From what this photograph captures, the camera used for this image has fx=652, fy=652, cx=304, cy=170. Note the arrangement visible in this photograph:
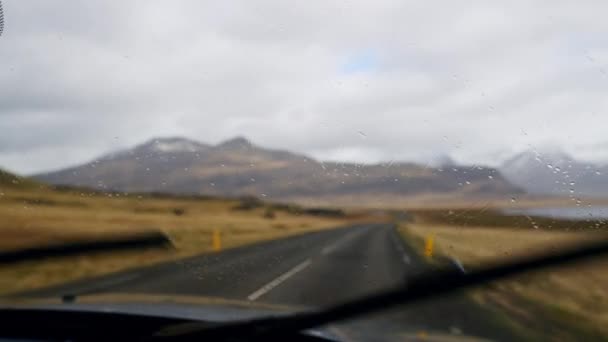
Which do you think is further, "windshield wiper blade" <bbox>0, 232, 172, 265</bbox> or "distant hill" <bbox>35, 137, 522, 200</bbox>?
"distant hill" <bbox>35, 137, 522, 200</bbox>

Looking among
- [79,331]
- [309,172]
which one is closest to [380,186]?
[309,172]

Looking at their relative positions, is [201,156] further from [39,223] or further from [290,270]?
[39,223]

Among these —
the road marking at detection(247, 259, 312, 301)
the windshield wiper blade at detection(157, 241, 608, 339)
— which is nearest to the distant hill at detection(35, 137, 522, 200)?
the road marking at detection(247, 259, 312, 301)

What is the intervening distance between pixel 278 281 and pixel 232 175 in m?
4.04

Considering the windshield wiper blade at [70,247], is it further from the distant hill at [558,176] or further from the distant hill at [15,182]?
the distant hill at [558,176]

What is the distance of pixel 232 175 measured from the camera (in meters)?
9.05

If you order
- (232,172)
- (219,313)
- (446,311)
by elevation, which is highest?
(232,172)

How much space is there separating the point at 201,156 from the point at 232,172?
72 cm

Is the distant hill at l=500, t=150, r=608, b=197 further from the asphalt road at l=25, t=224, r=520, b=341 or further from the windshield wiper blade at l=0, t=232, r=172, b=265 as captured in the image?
the windshield wiper blade at l=0, t=232, r=172, b=265

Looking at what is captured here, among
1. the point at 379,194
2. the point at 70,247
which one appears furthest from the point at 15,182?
the point at 379,194

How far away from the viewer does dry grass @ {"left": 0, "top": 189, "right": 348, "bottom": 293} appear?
10.2 m

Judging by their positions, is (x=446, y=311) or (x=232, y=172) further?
(x=446, y=311)

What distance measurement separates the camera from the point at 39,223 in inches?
619

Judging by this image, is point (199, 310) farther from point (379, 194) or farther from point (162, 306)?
point (379, 194)
